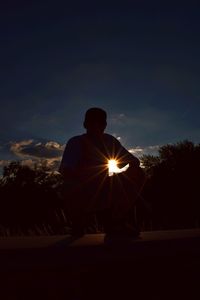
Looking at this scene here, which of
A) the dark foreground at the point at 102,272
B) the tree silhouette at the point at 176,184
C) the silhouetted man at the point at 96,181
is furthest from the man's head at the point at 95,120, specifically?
the tree silhouette at the point at 176,184

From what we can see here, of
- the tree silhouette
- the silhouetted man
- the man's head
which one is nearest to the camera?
the silhouetted man

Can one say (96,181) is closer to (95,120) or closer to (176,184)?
(95,120)

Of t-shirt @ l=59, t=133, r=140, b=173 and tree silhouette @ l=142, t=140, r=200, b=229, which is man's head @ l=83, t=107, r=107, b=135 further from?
tree silhouette @ l=142, t=140, r=200, b=229

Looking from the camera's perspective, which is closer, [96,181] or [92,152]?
[96,181]

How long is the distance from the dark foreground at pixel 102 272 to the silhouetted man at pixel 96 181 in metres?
1.50

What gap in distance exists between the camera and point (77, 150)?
3.92 m

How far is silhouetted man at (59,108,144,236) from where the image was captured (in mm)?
3910

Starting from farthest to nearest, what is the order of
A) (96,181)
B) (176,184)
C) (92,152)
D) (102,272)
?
(176,184) → (92,152) → (96,181) → (102,272)

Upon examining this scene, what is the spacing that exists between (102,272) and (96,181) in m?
2.04

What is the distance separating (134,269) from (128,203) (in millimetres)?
1883

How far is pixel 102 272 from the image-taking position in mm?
1930

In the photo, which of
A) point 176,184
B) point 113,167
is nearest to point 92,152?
point 113,167

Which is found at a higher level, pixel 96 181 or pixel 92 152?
pixel 92 152

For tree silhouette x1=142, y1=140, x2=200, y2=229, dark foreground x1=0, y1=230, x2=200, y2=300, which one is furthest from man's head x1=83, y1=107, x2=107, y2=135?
tree silhouette x1=142, y1=140, x2=200, y2=229
